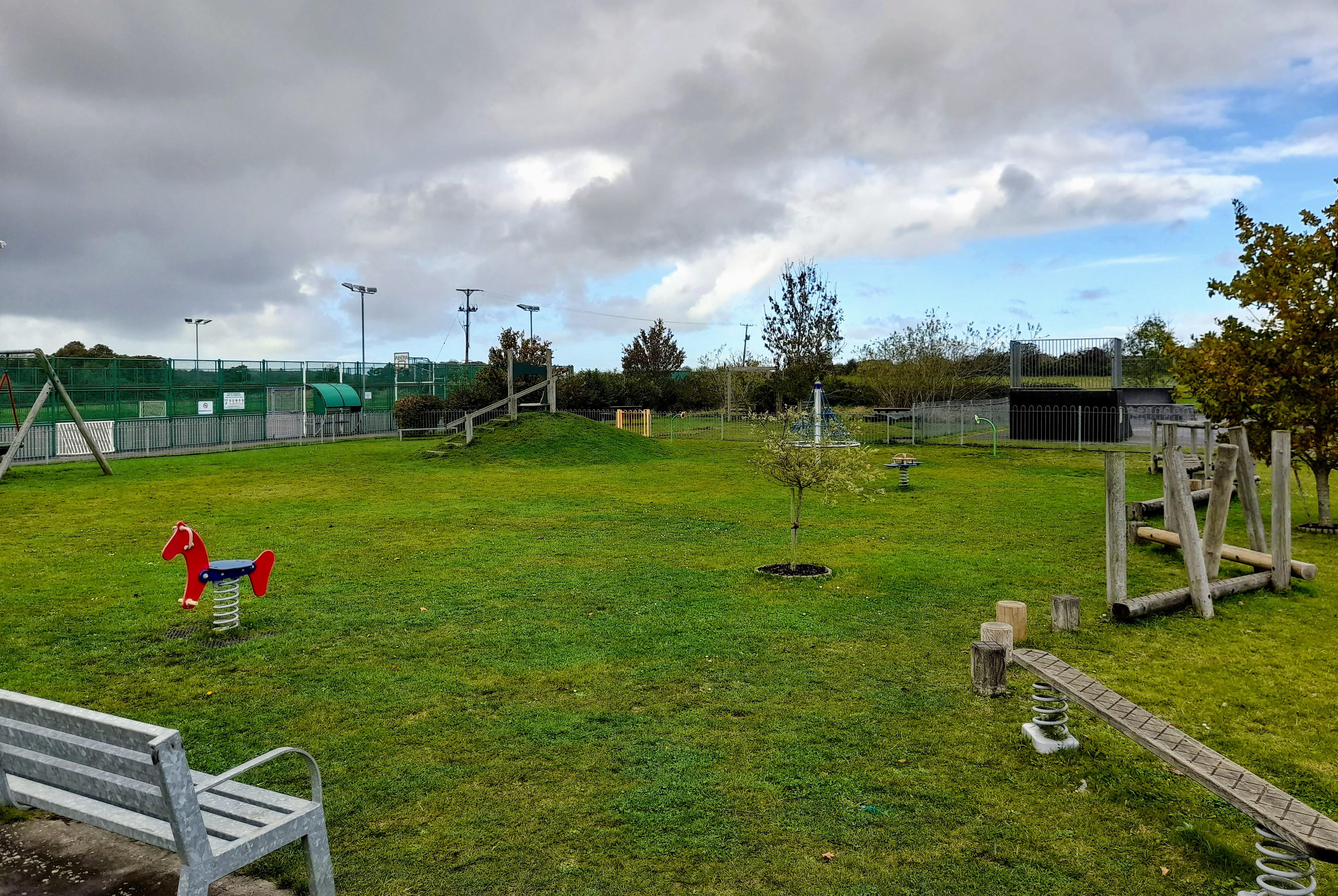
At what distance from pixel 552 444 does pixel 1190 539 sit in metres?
22.8

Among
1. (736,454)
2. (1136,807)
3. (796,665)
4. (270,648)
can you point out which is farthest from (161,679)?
(736,454)

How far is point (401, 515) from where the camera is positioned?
16922 millimetres

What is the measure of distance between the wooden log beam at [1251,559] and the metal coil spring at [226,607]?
10077 mm

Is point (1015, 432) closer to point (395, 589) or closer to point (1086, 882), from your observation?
point (395, 589)

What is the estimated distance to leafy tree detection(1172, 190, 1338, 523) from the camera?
15.1 m

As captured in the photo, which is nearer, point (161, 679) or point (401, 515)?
point (161, 679)

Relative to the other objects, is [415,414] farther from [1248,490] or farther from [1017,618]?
[1017,618]

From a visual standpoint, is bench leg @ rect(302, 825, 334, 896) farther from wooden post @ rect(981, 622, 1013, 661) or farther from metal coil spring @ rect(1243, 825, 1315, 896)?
wooden post @ rect(981, 622, 1013, 661)

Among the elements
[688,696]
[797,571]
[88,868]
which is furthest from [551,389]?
[88,868]

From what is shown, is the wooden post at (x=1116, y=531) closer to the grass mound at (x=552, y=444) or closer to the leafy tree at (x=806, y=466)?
the leafy tree at (x=806, y=466)

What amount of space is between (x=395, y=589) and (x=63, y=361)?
3055cm

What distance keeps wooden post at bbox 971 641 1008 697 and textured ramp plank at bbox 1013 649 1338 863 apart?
47 centimetres

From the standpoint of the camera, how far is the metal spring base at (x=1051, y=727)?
226 inches

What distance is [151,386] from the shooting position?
3472cm
